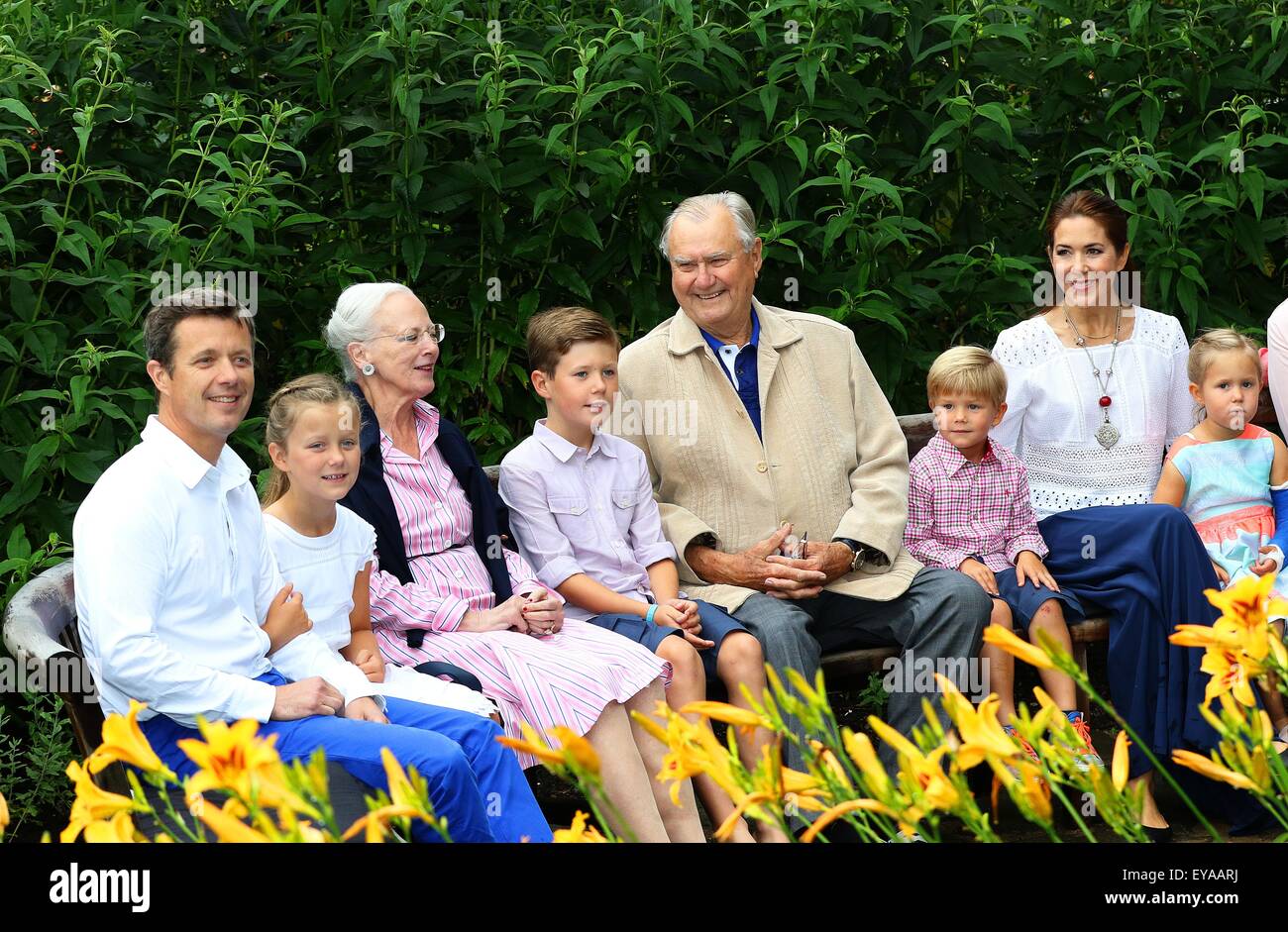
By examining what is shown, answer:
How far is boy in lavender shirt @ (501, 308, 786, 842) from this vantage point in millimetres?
3613

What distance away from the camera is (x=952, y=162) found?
15.1 feet

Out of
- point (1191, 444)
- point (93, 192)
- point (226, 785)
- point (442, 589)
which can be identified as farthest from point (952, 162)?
point (226, 785)

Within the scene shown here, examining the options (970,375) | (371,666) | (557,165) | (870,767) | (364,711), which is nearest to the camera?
(870,767)

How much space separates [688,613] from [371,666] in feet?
2.69

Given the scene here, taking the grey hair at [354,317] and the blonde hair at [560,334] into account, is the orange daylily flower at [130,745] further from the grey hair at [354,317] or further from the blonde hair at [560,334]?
the blonde hair at [560,334]

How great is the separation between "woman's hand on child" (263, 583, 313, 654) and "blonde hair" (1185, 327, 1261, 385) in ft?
8.15

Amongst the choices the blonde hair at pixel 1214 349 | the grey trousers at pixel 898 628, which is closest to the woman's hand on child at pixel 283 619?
the grey trousers at pixel 898 628

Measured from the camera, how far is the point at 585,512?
3.70 metres

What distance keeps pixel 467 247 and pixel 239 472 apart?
1.64 metres

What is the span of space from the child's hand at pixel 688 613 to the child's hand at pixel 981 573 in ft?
2.51

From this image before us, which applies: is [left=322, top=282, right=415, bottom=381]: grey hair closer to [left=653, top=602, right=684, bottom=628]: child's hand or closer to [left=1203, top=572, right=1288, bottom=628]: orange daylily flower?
[left=653, top=602, right=684, bottom=628]: child's hand

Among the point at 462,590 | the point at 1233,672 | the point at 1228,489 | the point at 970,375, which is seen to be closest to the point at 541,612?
the point at 462,590

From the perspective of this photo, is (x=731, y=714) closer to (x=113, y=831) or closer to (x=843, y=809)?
(x=843, y=809)

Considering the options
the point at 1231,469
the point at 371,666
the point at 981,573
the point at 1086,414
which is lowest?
the point at 371,666
